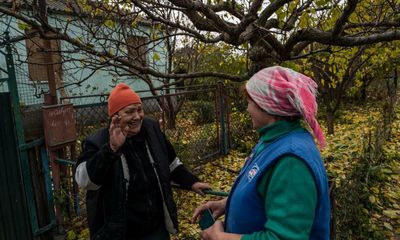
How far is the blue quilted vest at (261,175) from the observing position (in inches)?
50.3

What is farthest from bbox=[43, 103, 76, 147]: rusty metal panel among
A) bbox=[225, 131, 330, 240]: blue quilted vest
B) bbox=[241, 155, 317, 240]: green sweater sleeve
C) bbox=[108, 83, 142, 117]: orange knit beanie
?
bbox=[241, 155, 317, 240]: green sweater sleeve

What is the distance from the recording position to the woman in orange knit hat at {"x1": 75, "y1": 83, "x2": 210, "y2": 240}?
1.94 meters

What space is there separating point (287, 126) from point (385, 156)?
5587mm

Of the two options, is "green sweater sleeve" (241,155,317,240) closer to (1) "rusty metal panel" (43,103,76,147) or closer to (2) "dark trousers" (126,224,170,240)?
(2) "dark trousers" (126,224,170,240)

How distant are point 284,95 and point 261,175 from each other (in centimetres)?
34

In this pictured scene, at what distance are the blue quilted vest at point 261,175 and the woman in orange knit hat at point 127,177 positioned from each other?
812mm

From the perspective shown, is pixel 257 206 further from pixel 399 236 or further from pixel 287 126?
pixel 399 236

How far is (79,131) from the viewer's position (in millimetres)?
5238

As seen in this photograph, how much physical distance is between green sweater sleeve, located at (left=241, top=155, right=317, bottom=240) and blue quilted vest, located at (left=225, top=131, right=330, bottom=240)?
0.04 m

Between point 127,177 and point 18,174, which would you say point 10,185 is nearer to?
point 18,174

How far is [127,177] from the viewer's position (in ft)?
6.84

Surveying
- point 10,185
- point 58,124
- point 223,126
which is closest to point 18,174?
point 10,185

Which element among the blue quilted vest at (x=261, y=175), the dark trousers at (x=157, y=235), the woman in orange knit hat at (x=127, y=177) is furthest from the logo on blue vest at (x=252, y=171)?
the dark trousers at (x=157, y=235)

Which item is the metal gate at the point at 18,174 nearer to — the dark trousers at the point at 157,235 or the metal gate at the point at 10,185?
the metal gate at the point at 10,185
